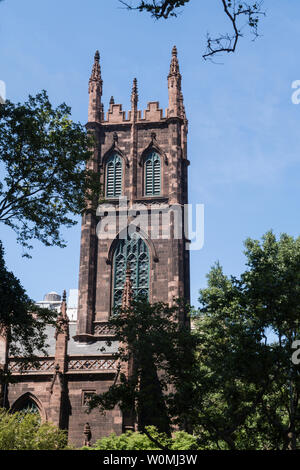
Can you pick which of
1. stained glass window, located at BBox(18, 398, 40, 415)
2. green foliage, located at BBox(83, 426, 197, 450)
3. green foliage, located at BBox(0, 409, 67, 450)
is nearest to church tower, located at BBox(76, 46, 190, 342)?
stained glass window, located at BBox(18, 398, 40, 415)

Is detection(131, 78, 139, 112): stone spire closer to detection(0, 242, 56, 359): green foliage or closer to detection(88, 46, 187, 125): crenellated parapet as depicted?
detection(88, 46, 187, 125): crenellated parapet

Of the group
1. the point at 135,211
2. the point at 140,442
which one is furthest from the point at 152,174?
the point at 140,442

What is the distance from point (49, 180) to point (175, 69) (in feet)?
87.0

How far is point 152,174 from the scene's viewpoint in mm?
42344

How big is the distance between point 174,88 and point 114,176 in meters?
7.57

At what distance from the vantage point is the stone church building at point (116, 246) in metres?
32.4

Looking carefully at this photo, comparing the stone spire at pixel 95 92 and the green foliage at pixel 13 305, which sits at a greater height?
the stone spire at pixel 95 92

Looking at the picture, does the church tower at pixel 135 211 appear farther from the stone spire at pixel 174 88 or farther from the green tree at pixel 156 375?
the green tree at pixel 156 375

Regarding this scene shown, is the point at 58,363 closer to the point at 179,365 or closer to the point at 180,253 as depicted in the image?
the point at 180,253

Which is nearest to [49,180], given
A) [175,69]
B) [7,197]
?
[7,197]

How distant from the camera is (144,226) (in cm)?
4034

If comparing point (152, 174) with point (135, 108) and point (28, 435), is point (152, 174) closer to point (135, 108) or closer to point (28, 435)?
point (135, 108)

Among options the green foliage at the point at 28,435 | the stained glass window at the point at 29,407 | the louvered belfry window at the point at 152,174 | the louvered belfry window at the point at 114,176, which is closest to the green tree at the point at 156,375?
the green foliage at the point at 28,435

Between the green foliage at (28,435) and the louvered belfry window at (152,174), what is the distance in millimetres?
18090
